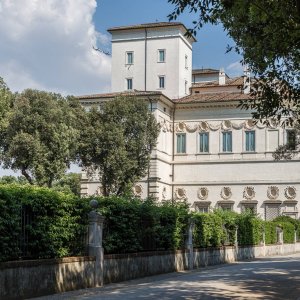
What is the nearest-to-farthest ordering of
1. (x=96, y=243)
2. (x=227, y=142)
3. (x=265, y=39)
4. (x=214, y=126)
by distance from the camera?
(x=265, y=39), (x=96, y=243), (x=227, y=142), (x=214, y=126)

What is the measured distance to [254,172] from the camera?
63.8 m

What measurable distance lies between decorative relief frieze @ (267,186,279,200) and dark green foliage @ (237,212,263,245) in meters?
22.5

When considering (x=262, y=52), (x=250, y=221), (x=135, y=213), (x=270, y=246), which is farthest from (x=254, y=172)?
(x=262, y=52)

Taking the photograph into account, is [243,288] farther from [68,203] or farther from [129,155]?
[129,155]

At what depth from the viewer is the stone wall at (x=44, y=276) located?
14.4 m

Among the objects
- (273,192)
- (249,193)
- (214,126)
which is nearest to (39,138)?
(214,126)

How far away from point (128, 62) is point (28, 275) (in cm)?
5795

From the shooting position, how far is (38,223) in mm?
16188

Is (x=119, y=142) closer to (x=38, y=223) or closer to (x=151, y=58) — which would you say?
(x=151, y=58)

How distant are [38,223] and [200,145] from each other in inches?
1993

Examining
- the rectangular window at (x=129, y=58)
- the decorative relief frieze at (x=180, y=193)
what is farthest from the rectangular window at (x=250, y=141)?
the rectangular window at (x=129, y=58)

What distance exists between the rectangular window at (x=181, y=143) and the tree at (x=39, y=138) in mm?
19746

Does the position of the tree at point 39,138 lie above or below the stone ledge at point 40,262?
above

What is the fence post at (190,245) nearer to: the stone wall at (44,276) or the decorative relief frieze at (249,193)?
the stone wall at (44,276)
